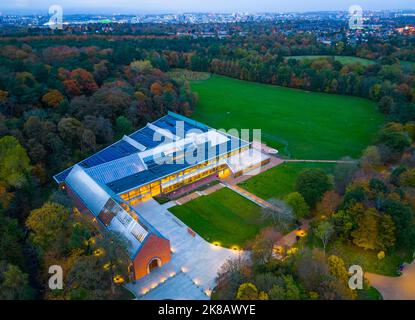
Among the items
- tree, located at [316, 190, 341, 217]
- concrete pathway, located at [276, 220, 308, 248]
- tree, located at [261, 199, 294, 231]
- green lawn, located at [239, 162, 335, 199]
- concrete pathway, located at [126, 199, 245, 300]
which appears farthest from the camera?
green lawn, located at [239, 162, 335, 199]

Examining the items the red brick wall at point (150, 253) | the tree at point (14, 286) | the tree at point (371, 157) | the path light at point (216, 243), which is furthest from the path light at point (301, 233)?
the tree at point (14, 286)

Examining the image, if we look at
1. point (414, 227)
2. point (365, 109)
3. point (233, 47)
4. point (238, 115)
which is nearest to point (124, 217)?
point (414, 227)

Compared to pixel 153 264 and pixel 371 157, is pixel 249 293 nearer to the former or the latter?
pixel 153 264

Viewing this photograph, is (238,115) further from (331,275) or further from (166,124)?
(331,275)

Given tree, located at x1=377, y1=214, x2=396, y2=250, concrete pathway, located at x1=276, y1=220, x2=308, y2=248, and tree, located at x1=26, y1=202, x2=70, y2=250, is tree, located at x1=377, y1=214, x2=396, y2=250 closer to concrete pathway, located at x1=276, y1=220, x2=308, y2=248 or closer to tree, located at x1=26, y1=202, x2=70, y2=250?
concrete pathway, located at x1=276, y1=220, x2=308, y2=248

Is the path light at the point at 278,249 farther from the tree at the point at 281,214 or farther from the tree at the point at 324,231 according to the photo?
the tree at the point at 324,231

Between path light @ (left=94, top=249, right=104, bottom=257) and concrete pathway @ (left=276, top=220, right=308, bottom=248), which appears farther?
concrete pathway @ (left=276, top=220, right=308, bottom=248)

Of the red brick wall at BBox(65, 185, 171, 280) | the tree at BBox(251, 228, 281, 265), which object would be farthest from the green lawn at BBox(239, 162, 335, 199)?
the red brick wall at BBox(65, 185, 171, 280)
